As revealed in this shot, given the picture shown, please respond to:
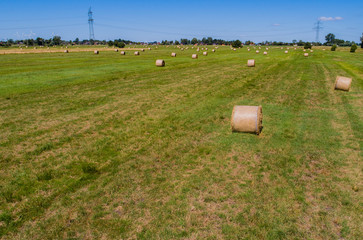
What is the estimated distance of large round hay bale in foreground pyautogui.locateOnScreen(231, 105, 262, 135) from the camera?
10133 millimetres

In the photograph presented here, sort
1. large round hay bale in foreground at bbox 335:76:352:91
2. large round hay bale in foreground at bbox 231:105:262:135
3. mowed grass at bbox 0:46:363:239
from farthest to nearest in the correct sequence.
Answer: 1. large round hay bale in foreground at bbox 335:76:352:91
2. large round hay bale in foreground at bbox 231:105:262:135
3. mowed grass at bbox 0:46:363:239

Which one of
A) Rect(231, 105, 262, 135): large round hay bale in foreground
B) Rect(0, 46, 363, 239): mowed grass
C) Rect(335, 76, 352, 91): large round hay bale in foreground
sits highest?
Rect(335, 76, 352, 91): large round hay bale in foreground

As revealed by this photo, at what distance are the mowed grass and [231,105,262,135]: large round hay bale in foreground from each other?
0.36 meters

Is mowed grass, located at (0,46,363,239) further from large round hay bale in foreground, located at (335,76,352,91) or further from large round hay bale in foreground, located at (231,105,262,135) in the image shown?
large round hay bale in foreground, located at (335,76,352,91)

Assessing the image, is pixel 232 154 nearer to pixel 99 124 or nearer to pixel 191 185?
pixel 191 185

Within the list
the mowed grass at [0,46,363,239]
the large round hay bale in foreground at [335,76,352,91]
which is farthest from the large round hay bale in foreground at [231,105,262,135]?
the large round hay bale in foreground at [335,76,352,91]

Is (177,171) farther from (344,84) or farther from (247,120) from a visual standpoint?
(344,84)

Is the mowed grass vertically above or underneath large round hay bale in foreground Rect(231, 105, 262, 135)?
underneath

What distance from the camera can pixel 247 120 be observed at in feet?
33.6

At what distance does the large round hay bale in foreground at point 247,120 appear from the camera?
1013 centimetres

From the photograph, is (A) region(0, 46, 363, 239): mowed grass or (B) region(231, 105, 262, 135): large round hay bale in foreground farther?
(B) region(231, 105, 262, 135): large round hay bale in foreground

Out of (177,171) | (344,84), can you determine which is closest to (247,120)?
(177,171)

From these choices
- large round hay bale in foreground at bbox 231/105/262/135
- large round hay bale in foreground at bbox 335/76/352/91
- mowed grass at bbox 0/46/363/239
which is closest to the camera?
mowed grass at bbox 0/46/363/239

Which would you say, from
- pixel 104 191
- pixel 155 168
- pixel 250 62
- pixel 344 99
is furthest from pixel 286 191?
pixel 250 62
